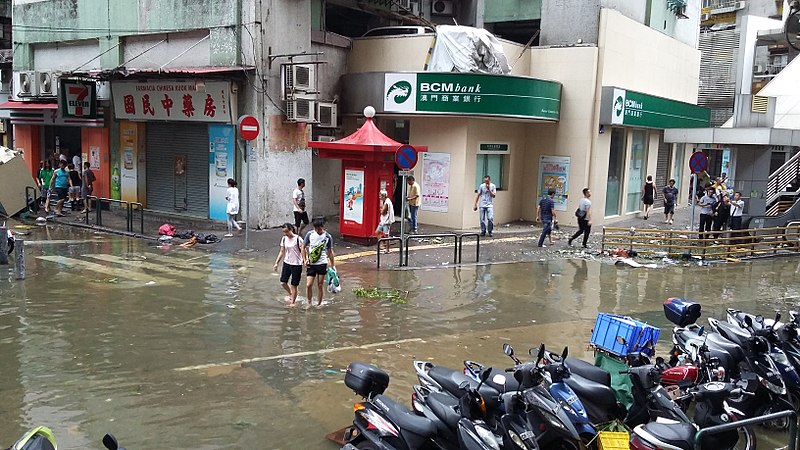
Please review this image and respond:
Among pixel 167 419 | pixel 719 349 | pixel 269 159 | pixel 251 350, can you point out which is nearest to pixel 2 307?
pixel 251 350

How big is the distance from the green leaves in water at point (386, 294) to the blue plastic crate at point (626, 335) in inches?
211

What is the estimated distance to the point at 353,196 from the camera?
1761 centimetres

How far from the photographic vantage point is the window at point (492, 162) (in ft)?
69.9

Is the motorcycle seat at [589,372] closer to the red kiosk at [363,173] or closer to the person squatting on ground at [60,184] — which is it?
the red kiosk at [363,173]

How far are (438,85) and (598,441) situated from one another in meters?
15.0

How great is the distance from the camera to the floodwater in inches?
272

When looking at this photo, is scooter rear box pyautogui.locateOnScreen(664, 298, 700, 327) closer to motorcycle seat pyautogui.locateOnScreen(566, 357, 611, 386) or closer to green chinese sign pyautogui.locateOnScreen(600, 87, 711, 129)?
motorcycle seat pyautogui.locateOnScreen(566, 357, 611, 386)

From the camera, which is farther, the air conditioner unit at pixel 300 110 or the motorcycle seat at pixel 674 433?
the air conditioner unit at pixel 300 110

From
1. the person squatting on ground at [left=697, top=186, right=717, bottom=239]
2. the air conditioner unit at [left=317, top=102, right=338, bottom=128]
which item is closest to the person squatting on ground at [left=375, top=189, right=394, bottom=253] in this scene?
the air conditioner unit at [left=317, top=102, right=338, bottom=128]

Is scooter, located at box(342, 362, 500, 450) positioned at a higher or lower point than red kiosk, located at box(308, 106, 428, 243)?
lower

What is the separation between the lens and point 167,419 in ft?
22.3

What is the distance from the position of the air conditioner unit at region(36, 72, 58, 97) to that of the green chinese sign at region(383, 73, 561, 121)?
12.2 metres

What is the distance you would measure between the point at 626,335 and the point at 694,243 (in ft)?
40.6

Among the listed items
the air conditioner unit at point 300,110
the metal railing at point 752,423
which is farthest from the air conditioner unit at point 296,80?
the metal railing at point 752,423
